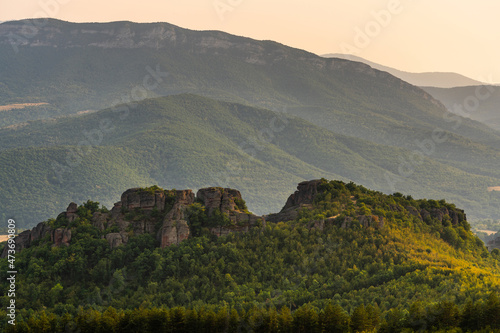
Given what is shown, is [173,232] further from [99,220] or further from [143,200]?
[99,220]

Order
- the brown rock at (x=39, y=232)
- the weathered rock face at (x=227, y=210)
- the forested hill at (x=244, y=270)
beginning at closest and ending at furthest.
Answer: the forested hill at (x=244, y=270)
the brown rock at (x=39, y=232)
the weathered rock face at (x=227, y=210)

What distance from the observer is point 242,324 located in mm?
74812

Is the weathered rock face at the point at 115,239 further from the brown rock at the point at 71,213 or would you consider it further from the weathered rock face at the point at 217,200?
the weathered rock face at the point at 217,200

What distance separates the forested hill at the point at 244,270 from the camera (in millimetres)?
74812

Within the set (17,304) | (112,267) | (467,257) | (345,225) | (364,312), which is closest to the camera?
(364,312)

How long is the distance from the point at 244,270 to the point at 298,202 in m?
21.7

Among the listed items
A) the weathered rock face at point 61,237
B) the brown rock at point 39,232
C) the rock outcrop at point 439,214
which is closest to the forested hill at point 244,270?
the weathered rock face at point 61,237

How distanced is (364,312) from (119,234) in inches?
1385

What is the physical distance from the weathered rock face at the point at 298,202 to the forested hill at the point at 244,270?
41 centimetres

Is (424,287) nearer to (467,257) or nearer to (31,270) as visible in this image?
(467,257)

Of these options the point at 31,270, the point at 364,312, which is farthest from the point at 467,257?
the point at 31,270

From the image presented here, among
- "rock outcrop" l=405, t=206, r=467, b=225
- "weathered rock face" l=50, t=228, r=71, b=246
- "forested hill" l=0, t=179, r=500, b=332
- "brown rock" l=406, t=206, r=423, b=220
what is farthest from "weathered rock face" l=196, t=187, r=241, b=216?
"rock outcrop" l=405, t=206, r=467, b=225

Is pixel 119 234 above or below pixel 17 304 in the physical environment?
above

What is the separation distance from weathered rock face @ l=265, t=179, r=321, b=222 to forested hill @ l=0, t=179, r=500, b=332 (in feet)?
1.36
